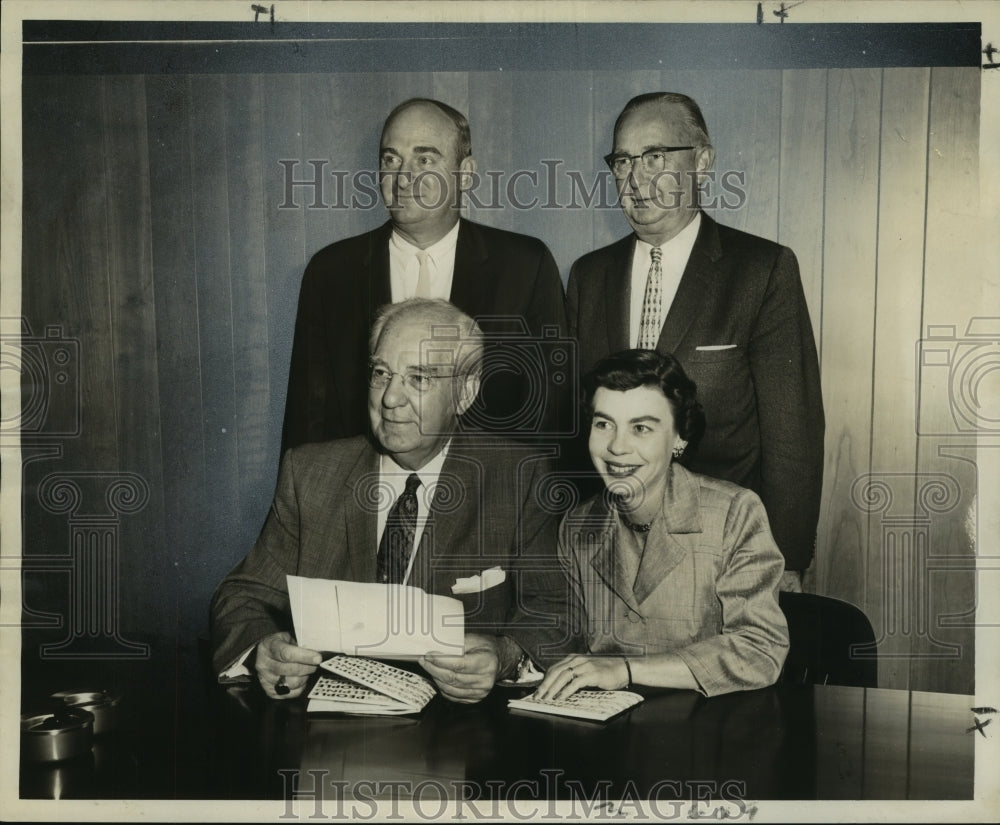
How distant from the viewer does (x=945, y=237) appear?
269 cm

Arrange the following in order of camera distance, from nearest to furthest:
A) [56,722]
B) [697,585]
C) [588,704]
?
[588,704]
[697,585]
[56,722]

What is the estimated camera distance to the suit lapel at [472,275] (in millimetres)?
2646

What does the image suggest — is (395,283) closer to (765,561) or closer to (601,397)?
(601,397)

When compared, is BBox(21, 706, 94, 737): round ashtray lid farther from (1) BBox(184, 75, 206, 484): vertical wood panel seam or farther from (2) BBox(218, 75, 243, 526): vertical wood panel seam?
(1) BBox(184, 75, 206, 484): vertical wood panel seam

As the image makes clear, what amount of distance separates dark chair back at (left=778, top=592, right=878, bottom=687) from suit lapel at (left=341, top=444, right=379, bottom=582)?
113 cm

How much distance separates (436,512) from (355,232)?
82 cm

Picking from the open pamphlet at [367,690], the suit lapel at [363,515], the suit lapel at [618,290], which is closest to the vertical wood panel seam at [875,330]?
the suit lapel at [618,290]

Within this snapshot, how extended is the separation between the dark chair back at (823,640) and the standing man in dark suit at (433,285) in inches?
33.5

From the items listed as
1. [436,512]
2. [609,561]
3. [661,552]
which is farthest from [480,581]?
[661,552]

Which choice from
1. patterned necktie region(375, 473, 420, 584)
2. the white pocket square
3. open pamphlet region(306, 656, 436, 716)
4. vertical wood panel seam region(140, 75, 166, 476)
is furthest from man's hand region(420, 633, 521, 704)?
vertical wood panel seam region(140, 75, 166, 476)

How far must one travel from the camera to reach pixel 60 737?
2602 millimetres

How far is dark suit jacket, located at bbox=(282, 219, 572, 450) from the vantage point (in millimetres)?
2643

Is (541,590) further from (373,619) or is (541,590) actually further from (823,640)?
(823,640)

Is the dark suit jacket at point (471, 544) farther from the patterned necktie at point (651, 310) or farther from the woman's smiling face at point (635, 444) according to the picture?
the patterned necktie at point (651, 310)
